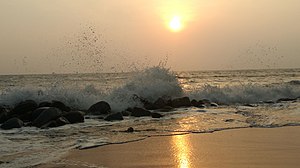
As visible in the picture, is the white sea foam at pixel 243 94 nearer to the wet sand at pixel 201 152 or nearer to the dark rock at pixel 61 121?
the dark rock at pixel 61 121

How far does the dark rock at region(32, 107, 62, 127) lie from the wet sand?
4005mm

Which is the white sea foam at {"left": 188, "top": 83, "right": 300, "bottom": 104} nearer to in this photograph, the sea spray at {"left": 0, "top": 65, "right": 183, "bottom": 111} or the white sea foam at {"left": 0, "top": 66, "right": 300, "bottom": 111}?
the white sea foam at {"left": 0, "top": 66, "right": 300, "bottom": 111}

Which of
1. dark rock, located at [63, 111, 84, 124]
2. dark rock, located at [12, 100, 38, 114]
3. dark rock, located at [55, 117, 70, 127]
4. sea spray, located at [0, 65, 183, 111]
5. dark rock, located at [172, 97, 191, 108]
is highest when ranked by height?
sea spray, located at [0, 65, 183, 111]

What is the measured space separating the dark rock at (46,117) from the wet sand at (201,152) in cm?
401

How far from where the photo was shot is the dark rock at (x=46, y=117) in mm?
10297

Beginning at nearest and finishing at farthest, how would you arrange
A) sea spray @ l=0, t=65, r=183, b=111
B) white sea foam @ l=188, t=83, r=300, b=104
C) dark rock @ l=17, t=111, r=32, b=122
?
dark rock @ l=17, t=111, r=32, b=122
sea spray @ l=0, t=65, r=183, b=111
white sea foam @ l=188, t=83, r=300, b=104

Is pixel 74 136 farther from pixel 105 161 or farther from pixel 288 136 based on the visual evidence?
pixel 288 136

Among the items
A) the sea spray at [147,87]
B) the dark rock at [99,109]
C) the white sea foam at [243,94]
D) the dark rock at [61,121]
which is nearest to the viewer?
the dark rock at [61,121]

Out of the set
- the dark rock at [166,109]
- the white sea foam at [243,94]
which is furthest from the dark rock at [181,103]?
the white sea foam at [243,94]

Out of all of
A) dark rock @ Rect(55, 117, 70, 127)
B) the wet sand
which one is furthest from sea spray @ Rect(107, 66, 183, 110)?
the wet sand

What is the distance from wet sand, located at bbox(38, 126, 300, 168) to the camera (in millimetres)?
5293

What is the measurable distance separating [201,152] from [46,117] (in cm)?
587

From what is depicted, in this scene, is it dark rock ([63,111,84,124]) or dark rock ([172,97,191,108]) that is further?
dark rock ([172,97,191,108])

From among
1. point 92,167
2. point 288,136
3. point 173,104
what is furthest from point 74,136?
point 173,104
